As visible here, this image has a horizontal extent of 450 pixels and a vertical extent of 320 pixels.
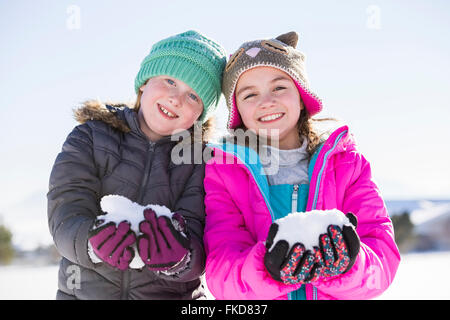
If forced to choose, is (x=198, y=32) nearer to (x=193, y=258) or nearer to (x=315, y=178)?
(x=315, y=178)

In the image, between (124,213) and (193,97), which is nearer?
(124,213)

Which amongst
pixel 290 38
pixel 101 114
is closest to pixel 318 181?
pixel 290 38

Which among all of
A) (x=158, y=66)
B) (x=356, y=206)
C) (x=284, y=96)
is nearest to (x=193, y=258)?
(x=356, y=206)

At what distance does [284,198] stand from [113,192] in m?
0.91

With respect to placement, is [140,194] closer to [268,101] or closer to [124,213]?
[124,213]

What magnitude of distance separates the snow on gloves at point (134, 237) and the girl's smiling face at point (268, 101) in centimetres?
90

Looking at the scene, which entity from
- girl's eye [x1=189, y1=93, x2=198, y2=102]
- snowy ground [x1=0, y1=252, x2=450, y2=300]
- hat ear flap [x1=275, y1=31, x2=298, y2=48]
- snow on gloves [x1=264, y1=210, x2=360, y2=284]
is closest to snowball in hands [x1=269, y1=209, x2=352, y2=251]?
snow on gloves [x1=264, y1=210, x2=360, y2=284]

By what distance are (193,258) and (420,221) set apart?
6.67m

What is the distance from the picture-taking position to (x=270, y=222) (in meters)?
1.92

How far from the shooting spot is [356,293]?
5.57ft

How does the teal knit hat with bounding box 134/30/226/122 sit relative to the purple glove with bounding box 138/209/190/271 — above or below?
above

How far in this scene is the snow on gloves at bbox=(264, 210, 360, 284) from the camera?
144 cm

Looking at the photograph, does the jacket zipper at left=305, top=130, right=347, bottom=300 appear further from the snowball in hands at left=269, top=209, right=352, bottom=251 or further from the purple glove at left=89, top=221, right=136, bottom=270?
the purple glove at left=89, top=221, right=136, bottom=270

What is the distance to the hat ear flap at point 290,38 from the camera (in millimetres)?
2486
